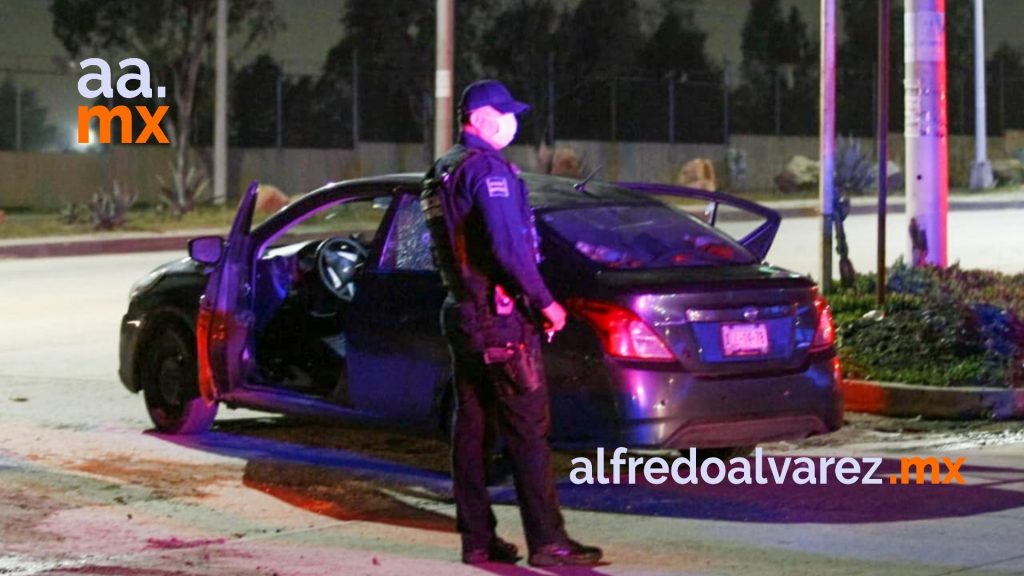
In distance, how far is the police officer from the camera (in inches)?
265

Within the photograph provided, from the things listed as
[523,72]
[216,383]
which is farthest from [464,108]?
[523,72]

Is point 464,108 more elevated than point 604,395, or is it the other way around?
point 464,108

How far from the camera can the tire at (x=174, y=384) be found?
994 centimetres

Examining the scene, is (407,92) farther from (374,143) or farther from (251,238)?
(251,238)

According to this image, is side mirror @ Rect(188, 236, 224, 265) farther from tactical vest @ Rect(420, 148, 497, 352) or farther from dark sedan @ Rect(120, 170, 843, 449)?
tactical vest @ Rect(420, 148, 497, 352)

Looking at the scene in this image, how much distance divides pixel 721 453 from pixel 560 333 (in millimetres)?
1403

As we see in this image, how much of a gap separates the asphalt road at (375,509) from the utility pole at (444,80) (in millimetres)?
8504

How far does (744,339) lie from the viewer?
8.12m

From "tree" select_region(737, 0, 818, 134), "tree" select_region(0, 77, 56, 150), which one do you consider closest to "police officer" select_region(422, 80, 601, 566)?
"tree" select_region(0, 77, 56, 150)

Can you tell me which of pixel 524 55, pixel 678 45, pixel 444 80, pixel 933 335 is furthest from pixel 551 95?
pixel 933 335

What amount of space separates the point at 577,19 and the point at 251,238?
36919mm

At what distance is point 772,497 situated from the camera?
828cm

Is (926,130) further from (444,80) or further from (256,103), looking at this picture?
(256,103)

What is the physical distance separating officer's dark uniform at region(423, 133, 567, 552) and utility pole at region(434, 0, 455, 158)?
12273 mm
